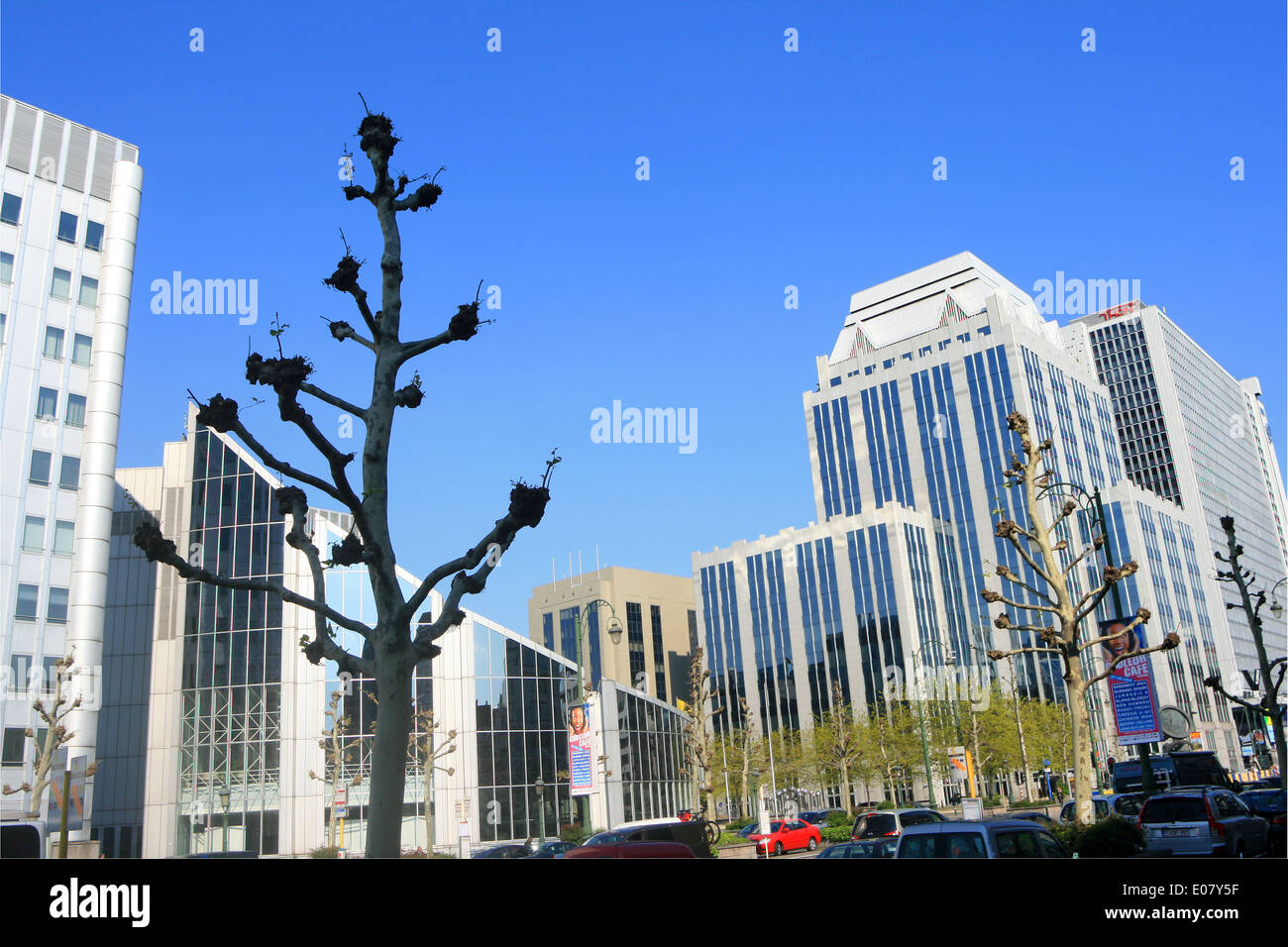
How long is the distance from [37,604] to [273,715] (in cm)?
1287

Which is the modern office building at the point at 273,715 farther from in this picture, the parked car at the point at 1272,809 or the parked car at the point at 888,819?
the parked car at the point at 1272,809

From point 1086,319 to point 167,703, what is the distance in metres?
167

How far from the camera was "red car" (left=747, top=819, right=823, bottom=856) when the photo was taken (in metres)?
32.1

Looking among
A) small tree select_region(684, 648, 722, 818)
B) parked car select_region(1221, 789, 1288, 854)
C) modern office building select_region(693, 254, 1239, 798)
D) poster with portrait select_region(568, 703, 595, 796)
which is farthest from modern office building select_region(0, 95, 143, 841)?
modern office building select_region(693, 254, 1239, 798)

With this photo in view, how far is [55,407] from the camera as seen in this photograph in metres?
50.1

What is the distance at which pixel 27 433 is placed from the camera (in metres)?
48.8

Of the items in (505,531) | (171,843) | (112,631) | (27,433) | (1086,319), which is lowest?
(171,843)

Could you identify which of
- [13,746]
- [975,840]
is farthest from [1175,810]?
[13,746]

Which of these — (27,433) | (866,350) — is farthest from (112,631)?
(866,350)

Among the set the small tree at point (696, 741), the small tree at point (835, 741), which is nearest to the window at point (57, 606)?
the small tree at point (696, 741)

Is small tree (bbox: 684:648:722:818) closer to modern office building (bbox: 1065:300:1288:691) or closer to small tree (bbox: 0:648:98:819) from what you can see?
small tree (bbox: 0:648:98:819)

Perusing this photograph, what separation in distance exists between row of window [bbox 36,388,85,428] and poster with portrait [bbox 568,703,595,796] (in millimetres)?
37224

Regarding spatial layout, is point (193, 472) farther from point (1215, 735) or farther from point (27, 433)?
point (1215, 735)

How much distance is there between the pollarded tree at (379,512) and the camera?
29.0ft
